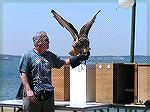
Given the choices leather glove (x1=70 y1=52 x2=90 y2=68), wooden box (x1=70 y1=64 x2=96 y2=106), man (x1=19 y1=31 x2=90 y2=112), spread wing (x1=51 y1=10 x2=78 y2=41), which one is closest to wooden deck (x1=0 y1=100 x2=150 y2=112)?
wooden box (x1=70 y1=64 x2=96 y2=106)

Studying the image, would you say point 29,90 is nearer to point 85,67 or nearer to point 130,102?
point 85,67

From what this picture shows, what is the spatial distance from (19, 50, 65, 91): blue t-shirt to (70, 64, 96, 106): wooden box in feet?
1.78

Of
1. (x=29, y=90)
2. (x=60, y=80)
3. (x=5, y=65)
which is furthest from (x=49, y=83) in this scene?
(x=5, y=65)

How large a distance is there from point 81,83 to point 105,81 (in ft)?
1.01

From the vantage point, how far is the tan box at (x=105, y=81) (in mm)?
7402

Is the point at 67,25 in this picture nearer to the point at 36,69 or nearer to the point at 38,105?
the point at 36,69

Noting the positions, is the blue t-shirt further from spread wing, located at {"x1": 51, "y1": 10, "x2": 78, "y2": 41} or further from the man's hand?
spread wing, located at {"x1": 51, "y1": 10, "x2": 78, "y2": 41}

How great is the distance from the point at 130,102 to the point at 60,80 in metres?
0.93

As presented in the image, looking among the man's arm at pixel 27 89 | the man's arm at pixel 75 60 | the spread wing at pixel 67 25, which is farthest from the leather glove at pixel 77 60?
the man's arm at pixel 27 89

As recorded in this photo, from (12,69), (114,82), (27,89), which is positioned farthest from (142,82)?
(12,69)

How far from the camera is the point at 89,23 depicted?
7188mm

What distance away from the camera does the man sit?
683 centimetres

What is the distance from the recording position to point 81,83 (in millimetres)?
7336

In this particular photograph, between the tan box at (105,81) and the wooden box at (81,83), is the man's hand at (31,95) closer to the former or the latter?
the wooden box at (81,83)
